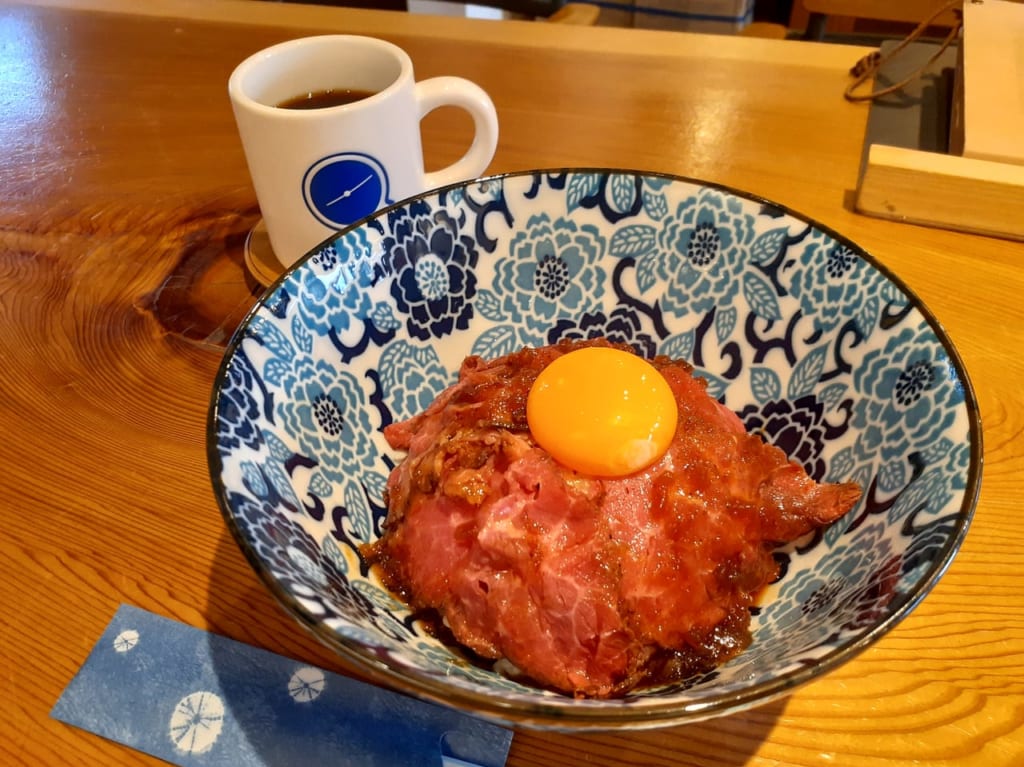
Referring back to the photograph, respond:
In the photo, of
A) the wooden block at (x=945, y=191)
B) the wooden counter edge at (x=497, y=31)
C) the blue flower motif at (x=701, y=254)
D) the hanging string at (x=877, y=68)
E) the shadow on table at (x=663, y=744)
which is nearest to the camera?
the shadow on table at (x=663, y=744)

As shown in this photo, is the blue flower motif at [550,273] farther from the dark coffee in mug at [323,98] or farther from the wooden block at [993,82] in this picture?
the wooden block at [993,82]

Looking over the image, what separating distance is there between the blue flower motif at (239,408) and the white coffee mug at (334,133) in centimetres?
78

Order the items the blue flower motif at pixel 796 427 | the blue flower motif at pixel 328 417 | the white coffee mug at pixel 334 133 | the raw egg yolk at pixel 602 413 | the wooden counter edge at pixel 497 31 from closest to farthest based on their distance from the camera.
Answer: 1. the raw egg yolk at pixel 602 413
2. the blue flower motif at pixel 328 417
3. the blue flower motif at pixel 796 427
4. the white coffee mug at pixel 334 133
5. the wooden counter edge at pixel 497 31

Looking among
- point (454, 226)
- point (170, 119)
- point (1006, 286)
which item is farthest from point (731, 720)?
point (170, 119)

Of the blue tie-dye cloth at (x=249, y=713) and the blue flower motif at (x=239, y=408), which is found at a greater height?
the blue flower motif at (x=239, y=408)

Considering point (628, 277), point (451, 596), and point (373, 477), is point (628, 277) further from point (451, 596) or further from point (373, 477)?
point (451, 596)

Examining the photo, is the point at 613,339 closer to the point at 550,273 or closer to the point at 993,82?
the point at 550,273

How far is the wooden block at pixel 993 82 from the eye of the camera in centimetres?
239

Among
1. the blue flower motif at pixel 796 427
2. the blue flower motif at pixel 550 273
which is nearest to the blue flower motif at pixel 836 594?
the blue flower motif at pixel 796 427

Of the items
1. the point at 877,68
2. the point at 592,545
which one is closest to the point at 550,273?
the point at 592,545

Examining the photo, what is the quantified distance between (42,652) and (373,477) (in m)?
0.74

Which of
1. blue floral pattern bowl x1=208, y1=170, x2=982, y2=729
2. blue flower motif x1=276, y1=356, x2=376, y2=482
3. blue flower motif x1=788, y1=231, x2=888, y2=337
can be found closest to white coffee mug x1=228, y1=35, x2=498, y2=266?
blue floral pattern bowl x1=208, y1=170, x2=982, y2=729

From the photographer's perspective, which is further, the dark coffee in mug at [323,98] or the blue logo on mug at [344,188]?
the dark coffee in mug at [323,98]

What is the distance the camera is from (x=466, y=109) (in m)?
2.25
